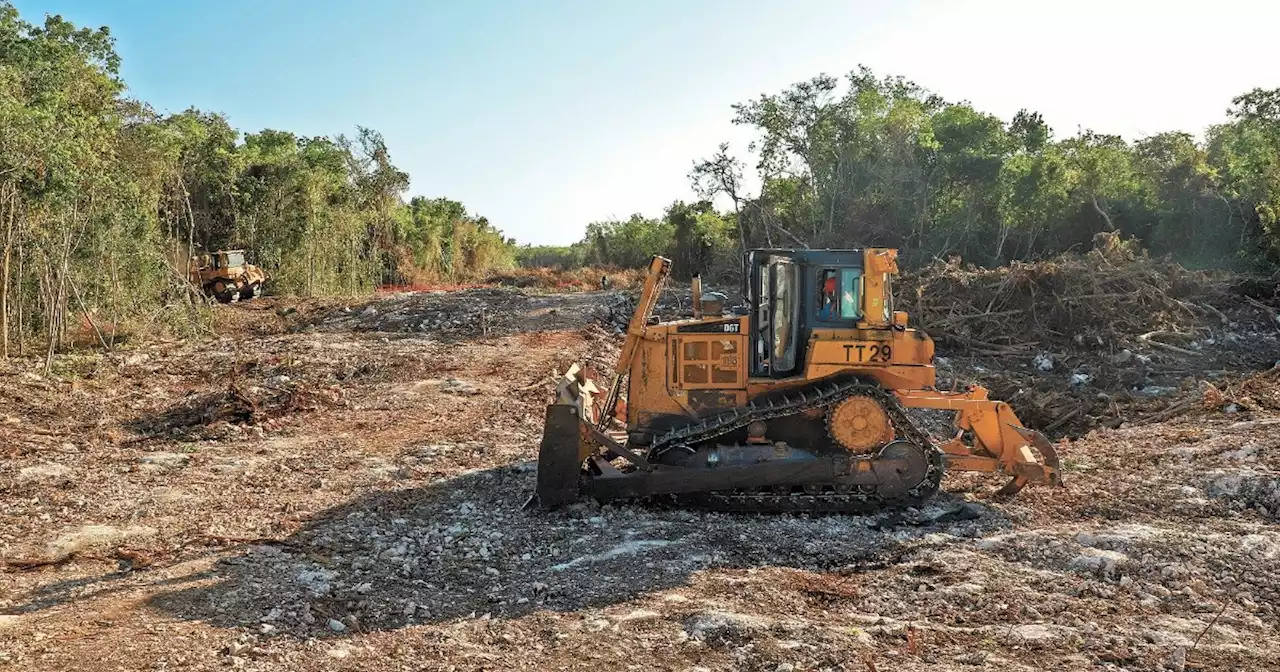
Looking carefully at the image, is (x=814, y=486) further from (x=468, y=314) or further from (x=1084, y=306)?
(x=468, y=314)

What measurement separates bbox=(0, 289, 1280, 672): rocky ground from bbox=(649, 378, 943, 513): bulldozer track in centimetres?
15

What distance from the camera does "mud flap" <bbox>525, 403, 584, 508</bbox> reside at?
263 inches

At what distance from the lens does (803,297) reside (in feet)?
22.9

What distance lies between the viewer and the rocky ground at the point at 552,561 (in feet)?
14.2

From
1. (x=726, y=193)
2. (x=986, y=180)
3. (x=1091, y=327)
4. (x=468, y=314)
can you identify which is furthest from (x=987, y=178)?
(x=468, y=314)

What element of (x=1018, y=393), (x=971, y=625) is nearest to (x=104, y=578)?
(x=971, y=625)

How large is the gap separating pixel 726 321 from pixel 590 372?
162 cm

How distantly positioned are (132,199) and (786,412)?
15.0 m

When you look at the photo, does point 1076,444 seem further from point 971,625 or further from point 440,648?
point 440,648

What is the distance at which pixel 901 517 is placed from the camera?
21.7 feet

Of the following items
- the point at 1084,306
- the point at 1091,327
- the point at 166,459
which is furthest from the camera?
the point at 1084,306

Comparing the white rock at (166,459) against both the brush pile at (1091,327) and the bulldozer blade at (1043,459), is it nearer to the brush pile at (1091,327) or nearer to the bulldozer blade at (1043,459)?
the bulldozer blade at (1043,459)

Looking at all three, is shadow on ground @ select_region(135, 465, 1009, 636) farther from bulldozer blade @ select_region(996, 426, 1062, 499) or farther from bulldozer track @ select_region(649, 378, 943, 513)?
bulldozer blade @ select_region(996, 426, 1062, 499)

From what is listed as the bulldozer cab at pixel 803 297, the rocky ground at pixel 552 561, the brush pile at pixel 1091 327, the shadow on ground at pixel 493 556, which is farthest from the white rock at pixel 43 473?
the brush pile at pixel 1091 327
